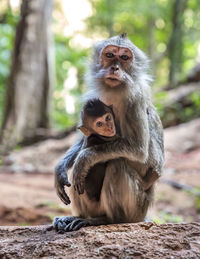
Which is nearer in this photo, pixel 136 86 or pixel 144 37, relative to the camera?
pixel 136 86

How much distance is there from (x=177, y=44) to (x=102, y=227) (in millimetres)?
14830

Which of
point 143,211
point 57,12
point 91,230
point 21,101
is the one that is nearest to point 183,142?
point 21,101

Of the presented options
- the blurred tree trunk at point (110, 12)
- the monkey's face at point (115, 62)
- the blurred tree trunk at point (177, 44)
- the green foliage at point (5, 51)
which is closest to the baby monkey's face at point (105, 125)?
the monkey's face at point (115, 62)

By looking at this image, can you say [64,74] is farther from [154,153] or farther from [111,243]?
[111,243]

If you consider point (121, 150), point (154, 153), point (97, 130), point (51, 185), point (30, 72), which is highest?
point (30, 72)

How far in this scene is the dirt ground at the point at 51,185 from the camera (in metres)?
7.07

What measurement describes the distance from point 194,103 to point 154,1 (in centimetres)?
704

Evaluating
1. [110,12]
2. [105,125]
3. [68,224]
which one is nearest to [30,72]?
[110,12]

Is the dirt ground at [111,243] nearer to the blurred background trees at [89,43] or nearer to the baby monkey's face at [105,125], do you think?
the baby monkey's face at [105,125]

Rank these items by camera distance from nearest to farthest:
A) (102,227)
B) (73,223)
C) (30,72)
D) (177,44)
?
(102,227) < (73,223) < (30,72) < (177,44)

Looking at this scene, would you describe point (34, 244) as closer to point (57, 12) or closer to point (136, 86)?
point (136, 86)

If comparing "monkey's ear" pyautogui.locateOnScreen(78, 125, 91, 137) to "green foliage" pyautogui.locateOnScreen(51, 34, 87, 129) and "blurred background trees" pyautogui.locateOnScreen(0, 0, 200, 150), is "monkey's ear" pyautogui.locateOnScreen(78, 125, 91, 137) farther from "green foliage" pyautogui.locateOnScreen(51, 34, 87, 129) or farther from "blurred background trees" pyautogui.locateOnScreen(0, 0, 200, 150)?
"green foliage" pyautogui.locateOnScreen(51, 34, 87, 129)

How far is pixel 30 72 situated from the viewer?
1301cm

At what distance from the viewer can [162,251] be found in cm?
294
